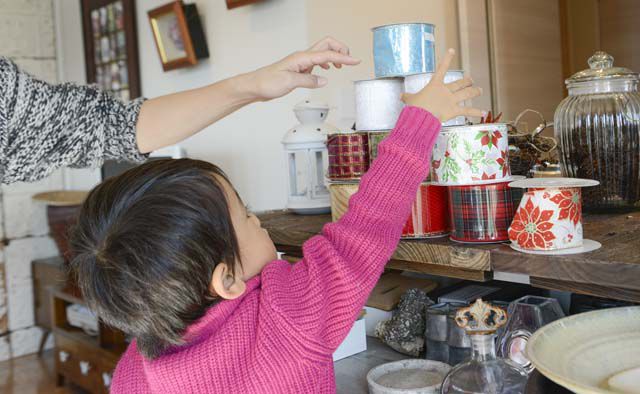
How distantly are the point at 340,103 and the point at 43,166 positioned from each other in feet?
3.32

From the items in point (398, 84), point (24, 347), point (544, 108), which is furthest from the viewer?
point (24, 347)

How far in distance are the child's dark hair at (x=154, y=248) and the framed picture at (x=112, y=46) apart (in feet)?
7.02

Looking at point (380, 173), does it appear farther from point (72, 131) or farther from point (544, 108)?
point (544, 108)

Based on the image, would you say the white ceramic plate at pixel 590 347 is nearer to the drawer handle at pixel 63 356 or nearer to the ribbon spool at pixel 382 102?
the ribbon spool at pixel 382 102

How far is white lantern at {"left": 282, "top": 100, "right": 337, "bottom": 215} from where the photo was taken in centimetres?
138

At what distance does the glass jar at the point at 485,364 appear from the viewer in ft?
2.90

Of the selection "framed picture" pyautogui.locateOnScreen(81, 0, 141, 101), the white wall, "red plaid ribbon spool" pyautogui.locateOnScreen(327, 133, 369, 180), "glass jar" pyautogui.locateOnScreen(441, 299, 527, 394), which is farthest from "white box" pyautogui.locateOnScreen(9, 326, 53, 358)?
"glass jar" pyautogui.locateOnScreen(441, 299, 527, 394)

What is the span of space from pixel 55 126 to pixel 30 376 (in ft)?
7.79

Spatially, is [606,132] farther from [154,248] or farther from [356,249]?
[154,248]

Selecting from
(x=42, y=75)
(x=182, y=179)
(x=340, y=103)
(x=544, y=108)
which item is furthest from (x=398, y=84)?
(x=42, y=75)

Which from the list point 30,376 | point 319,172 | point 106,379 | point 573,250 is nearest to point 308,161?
point 319,172

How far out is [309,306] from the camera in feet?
2.72

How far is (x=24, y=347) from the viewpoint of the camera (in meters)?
3.43

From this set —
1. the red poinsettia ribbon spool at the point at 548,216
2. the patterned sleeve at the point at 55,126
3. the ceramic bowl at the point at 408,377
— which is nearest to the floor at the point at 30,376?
the patterned sleeve at the point at 55,126
